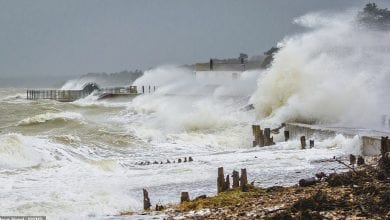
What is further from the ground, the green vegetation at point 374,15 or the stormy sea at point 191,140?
the green vegetation at point 374,15

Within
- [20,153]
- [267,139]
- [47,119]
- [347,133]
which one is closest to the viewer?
[20,153]

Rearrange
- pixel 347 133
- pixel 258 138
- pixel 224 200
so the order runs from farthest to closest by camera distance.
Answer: pixel 258 138
pixel 347 133
pixel 224 200

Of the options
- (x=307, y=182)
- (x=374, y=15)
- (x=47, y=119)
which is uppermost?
(x=374, y=15)

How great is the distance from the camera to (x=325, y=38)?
3703cm

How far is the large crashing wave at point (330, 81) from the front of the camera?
94.0 ft

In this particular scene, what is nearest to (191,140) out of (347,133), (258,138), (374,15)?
(258,138)

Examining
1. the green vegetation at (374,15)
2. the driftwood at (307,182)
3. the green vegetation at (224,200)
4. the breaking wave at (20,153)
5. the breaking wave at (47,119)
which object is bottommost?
the green vegetation at (224,200)

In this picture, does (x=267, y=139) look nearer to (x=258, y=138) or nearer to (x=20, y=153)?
(x=258, y=138)

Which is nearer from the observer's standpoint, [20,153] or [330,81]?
[20,153]

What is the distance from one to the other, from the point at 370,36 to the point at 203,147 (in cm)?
2154

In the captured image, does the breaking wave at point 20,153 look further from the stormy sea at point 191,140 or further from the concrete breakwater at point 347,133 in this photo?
the concrete breakwater at point 347,133

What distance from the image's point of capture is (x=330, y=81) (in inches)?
1233

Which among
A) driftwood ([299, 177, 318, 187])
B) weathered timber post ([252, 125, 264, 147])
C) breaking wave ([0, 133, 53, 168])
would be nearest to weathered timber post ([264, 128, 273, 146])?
weathered timber post ([252, 125, 264, 147])

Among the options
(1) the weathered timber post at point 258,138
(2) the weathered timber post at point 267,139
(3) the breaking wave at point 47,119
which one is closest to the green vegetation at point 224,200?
(2) the weathered timber post at point 267,139
